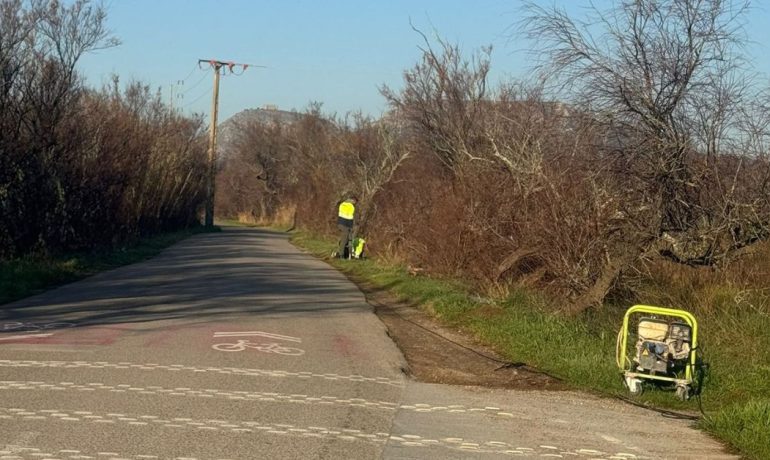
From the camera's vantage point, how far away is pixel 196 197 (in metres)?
57.8

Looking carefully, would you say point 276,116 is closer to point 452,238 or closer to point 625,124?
point 452,238

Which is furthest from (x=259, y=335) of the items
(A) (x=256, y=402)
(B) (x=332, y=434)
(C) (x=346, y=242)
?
(C) (x=346, y=242)

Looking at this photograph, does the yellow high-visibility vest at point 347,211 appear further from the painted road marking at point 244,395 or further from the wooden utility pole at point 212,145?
the wooden utility pole at point 212,145

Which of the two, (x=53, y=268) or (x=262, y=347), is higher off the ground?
(x=262, y=347)

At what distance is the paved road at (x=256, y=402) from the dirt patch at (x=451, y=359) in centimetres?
31

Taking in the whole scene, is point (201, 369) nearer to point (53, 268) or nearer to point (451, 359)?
point (451, 359)

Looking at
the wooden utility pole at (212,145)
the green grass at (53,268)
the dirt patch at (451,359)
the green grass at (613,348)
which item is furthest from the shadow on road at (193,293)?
the wooden utility pole at (212,145)

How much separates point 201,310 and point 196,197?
140ft

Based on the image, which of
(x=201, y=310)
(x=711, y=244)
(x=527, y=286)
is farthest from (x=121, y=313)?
(x=711, y=244)

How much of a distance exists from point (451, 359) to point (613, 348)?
1.99m

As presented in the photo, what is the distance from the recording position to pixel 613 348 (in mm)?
12117

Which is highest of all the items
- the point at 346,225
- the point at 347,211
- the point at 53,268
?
the point at 347,211

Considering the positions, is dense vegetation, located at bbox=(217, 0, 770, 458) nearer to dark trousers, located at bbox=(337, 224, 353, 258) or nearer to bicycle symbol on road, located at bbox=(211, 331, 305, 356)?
bicycle symbol on road, located at bbox=(211, 331, 305, 356)

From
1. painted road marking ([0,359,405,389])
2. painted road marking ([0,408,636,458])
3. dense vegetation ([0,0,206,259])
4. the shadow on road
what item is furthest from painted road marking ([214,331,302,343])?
dense vegetation ([0,0,206,259])
